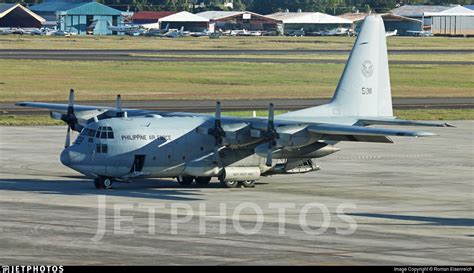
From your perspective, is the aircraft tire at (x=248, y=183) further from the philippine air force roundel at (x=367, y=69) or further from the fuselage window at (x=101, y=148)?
the philippine air force roundel at (x=367, y=69)

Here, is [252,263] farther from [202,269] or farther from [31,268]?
[31,268]

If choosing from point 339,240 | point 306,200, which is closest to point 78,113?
point 306,200

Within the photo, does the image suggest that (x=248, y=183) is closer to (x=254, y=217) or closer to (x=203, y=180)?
(x=203, y=180)

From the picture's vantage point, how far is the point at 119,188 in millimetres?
41656

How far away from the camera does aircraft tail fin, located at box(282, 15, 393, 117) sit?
149 feet

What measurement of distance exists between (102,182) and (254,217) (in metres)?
8.78

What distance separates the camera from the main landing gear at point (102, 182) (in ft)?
134

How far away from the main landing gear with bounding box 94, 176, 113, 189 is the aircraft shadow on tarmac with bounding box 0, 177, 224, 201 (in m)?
0.20

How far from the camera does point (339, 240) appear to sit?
1174 inches

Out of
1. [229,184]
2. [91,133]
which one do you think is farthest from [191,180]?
[91,133]

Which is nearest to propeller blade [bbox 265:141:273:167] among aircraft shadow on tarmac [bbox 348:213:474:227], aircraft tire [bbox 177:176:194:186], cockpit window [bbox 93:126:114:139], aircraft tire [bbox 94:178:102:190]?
aircraft tire [bbox 177:176:194:186]

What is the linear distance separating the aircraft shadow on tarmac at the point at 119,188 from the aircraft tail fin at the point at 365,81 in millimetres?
6492

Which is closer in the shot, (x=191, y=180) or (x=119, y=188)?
(x=119, y=188)

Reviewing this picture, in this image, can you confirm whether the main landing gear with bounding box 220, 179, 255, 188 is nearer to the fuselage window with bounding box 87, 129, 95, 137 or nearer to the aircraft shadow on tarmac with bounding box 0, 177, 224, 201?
the aircraft shadow on tarmac with bounding box 0, 177, 224, 201
